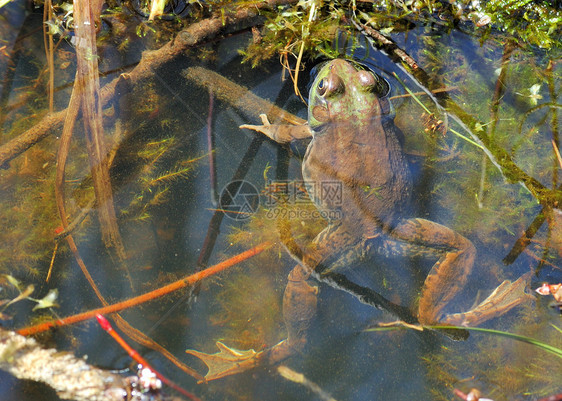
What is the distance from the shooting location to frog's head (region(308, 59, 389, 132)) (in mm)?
3668

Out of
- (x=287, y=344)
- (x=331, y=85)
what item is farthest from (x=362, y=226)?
(x=331, y=85)

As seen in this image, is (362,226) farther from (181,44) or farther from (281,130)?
(181,44)

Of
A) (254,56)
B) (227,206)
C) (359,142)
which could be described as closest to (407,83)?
(359,142)

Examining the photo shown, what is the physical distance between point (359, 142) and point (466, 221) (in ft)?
4.62

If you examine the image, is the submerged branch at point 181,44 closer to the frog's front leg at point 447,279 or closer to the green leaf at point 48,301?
the green leaf at point 48,301

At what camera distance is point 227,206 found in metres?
3.82

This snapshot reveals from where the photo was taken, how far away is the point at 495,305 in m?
3.46

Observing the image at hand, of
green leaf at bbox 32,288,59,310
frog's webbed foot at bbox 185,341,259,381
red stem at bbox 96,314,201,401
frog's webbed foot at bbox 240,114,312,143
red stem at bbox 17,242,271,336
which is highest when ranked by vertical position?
frog's webbed foot at bbox 240,114,312,143

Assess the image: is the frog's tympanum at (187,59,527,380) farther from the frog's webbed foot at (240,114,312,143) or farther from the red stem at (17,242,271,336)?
the red stem at (17,242,271,336)

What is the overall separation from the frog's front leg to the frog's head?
1197 mm

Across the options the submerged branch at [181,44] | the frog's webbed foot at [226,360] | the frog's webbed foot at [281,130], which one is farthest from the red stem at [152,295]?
the submerged branch at [181,44]

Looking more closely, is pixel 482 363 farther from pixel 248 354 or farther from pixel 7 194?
pixel 7 194

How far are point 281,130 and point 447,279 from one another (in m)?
2.23

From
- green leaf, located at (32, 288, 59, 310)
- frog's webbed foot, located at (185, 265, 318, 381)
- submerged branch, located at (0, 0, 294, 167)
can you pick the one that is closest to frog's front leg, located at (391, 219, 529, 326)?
frog's webbed foot, located at (185, 265, 318, 381)
